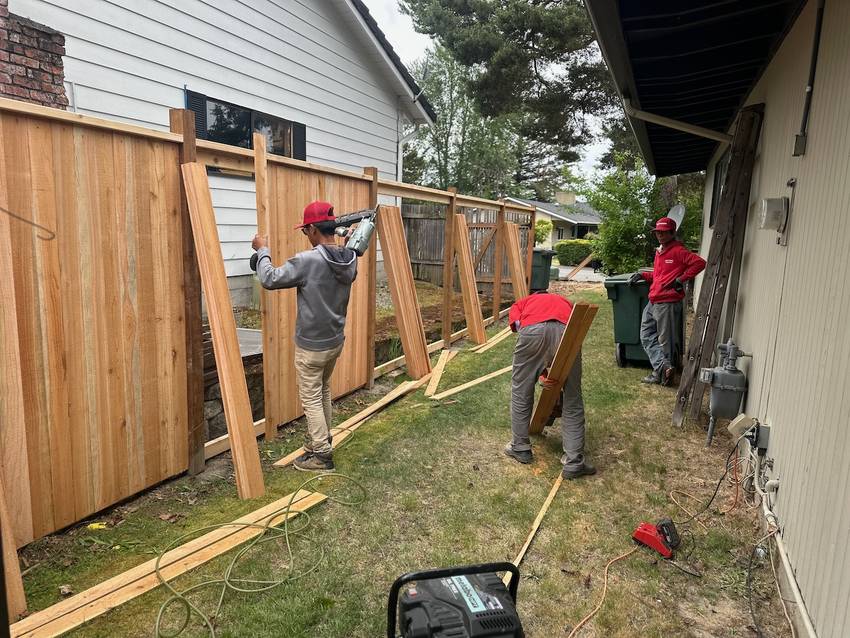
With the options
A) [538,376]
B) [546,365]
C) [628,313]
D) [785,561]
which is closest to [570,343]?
[546,365]

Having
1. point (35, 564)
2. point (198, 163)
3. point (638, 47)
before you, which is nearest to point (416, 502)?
point (35, 564)

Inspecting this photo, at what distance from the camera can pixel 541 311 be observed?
4.30 meters

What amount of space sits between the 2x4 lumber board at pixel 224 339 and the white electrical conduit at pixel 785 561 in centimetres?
310

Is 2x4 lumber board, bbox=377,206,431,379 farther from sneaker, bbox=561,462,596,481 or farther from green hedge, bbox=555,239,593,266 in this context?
green hedge, bbox=555,239,593,266

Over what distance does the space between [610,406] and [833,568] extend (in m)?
3.70

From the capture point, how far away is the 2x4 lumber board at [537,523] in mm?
3158

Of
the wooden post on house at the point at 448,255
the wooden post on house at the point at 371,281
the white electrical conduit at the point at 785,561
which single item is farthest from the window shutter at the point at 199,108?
the white electrical conduit at the point at 785,561

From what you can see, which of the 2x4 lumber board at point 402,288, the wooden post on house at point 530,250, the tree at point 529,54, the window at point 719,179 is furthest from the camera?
the tree at point 529,54

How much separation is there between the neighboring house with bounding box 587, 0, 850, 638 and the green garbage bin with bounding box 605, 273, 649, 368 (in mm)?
1576

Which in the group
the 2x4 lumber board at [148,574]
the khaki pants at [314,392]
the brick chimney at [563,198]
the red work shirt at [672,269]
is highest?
the brick chimney at [563,198]

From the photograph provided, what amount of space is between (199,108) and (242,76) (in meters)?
1.01

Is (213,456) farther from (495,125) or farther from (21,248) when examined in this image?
(495,125)

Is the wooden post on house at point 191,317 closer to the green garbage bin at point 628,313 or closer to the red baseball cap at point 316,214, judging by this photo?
the red baseball cap at point 316,214

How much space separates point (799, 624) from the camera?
2525 mm
